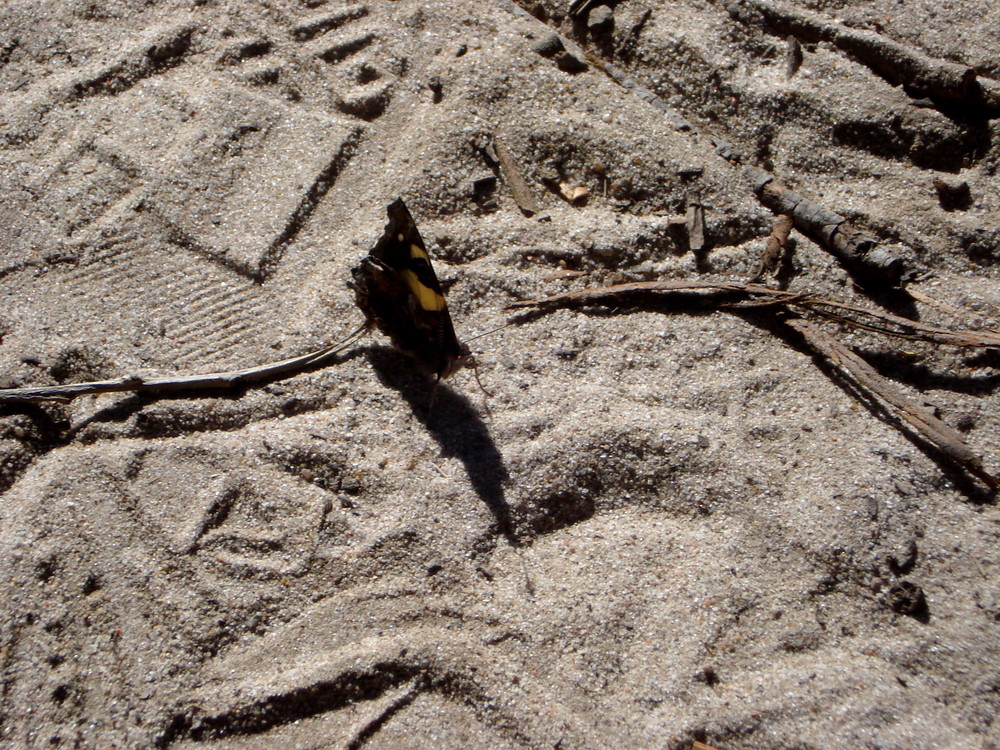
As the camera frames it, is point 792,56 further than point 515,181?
Yes

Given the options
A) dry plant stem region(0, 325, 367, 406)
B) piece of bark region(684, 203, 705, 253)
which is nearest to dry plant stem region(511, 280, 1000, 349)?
piece of bark region(684, 203, 705, 253)

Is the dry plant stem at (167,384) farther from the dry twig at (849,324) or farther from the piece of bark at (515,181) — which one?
the piece of bark at (515,181)

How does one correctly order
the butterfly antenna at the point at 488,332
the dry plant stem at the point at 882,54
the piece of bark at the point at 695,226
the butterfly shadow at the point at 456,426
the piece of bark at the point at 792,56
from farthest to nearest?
the piece of bark at the point at 792,56, the dry plant stem at the point at 882,54, the piece of bark at the point at 695,226, the butterfly antenna at the point at 488,332, the butterfly shadow at the point at 456,426

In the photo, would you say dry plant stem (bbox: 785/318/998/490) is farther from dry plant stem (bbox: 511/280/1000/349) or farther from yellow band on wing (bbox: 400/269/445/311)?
yellow band on wing (bbox: 400/269/445/311)

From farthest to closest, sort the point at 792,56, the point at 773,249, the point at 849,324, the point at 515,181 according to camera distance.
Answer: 1. the point at 792,56
2. the point at 515,181
3. the point at 773,249
4. the point at 849,324

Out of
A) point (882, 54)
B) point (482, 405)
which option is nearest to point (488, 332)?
point (482, 405)

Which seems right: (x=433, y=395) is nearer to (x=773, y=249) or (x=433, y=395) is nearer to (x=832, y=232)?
(x=773, y=249)

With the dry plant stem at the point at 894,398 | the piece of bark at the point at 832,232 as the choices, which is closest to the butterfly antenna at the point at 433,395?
the dry plant stem at the point at 894,398
